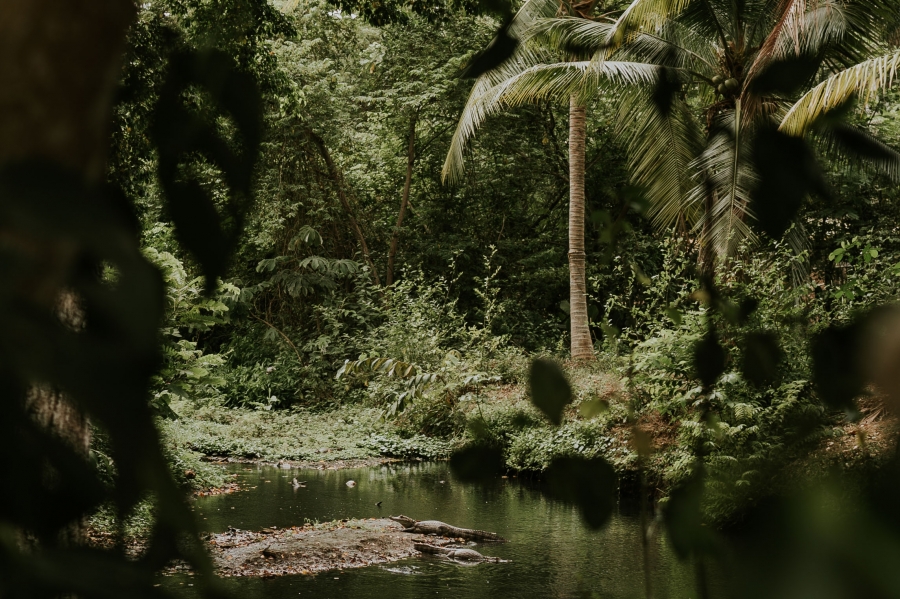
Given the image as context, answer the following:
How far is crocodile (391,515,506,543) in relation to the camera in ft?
20.4

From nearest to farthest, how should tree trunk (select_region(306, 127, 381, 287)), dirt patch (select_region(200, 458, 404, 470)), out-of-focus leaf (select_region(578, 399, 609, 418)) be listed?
out-of-focus leaf (select_region(578, 399, 609, 418)) → dirt patch (select_region(200, 458, 404, 470)) → tree trunk (select_region(306, 127, 381, 287))

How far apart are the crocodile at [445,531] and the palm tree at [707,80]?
2935mm

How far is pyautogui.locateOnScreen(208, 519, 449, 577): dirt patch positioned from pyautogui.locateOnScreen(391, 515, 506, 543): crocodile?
101 millimetres

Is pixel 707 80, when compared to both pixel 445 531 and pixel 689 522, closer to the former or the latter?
pixel 445 531

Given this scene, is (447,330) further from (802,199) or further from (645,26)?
(802,199)

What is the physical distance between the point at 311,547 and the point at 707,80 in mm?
4200

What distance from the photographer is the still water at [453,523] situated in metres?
4.92

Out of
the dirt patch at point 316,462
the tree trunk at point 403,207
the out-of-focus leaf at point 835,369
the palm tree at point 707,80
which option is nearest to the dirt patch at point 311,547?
the palm tree at point 707,80

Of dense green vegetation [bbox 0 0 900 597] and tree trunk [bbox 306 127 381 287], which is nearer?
dense green vegetation [bbox 0 0 900 597]

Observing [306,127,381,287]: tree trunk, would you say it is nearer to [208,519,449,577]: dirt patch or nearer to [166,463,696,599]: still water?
[166,463,696,599]: still water

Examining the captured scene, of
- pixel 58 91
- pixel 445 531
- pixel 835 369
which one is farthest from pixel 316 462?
pixel 58 91

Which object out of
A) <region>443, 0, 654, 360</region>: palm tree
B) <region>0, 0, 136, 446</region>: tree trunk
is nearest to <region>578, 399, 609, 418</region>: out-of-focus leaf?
<region>0, 0, 136, 446</region>: tree trunk

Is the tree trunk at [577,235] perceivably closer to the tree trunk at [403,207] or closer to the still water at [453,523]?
the still water at [453,523]

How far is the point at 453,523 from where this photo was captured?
699 cm
